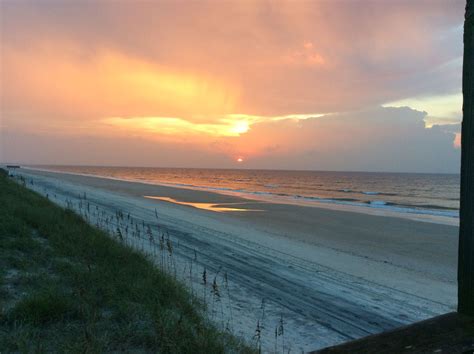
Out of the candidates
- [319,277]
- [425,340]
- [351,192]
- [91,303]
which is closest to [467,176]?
[425,340]

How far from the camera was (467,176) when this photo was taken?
1771mm

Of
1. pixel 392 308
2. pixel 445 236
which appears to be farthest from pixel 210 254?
pixel 445 236

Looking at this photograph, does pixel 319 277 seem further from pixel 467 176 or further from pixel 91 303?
pixel 467 176

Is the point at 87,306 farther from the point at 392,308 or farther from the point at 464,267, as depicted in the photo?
the point at 392,308

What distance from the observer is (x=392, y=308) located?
6559 mm

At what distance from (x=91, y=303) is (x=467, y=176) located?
430 centimetres

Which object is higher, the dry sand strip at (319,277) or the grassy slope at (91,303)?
the grassy slope at (91,303)

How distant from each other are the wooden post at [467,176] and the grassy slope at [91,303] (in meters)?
2.63

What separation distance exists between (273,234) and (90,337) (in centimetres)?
1200

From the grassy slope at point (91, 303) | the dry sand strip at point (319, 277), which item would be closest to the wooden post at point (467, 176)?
the grassy slope at point (91, 303)

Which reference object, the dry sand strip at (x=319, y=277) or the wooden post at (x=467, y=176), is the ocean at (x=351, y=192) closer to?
the dry sand strip at (x=319, y=277)

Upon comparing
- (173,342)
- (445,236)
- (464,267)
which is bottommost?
(445,236)

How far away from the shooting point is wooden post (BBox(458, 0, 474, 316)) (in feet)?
5.74

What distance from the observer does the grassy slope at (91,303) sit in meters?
3.62
